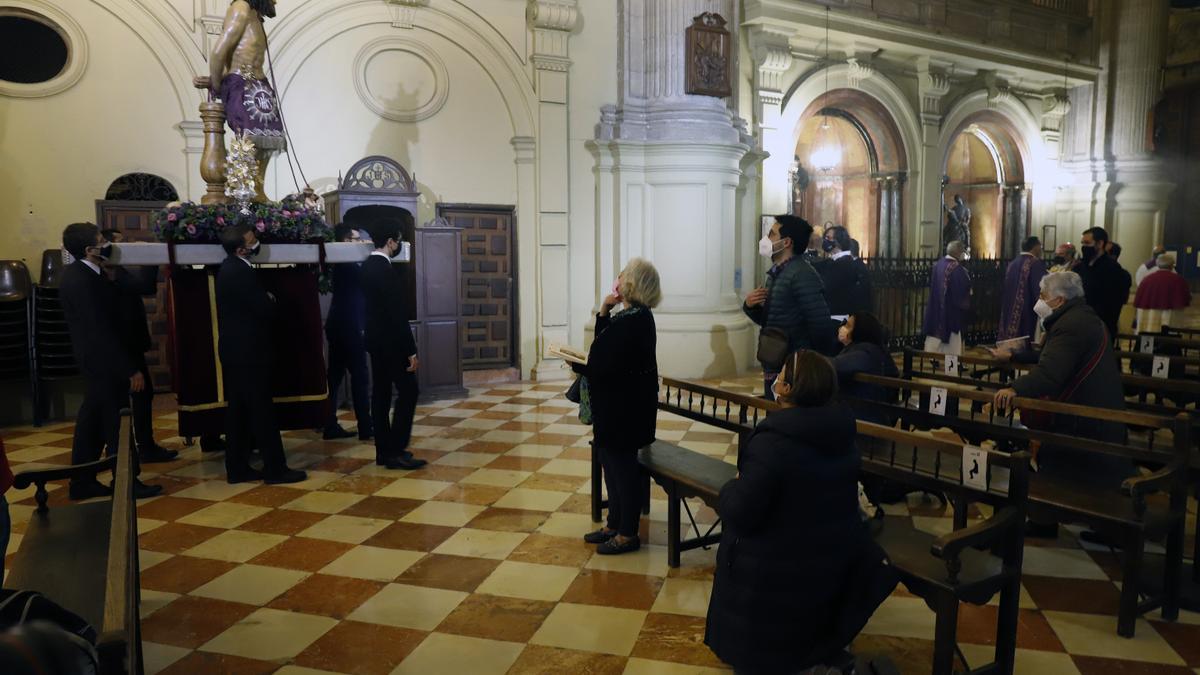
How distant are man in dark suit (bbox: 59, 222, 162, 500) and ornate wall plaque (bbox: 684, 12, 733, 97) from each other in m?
6.41

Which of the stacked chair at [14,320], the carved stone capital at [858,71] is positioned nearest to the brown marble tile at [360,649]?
the stacked chair at [14,320]

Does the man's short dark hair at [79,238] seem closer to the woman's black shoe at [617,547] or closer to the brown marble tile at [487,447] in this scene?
the brown marble tile at [487,447]

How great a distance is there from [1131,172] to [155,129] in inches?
633

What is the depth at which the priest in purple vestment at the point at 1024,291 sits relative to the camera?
27.2ft

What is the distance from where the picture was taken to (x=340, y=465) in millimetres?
5762

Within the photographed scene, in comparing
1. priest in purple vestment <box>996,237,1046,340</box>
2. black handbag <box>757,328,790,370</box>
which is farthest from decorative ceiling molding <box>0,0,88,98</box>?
priest in purple vestment <box>996,237,1046,340</box>

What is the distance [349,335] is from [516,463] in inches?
71.8

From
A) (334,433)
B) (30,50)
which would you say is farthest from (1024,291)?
(30,50)

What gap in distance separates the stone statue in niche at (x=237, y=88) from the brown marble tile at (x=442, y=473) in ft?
7.11

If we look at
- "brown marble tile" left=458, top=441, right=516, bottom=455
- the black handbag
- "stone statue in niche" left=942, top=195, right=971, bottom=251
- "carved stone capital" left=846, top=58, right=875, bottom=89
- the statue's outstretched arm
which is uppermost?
"carved stone capital" left=846, top=58, right=875, bottom=89

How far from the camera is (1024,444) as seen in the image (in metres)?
4.11

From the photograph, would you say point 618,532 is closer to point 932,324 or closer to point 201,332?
point 201,332

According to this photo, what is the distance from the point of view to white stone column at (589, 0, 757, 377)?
30.5 ft

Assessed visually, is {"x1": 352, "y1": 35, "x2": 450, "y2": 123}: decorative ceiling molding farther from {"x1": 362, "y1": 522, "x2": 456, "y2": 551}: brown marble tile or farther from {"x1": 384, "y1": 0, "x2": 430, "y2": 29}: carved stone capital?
{"x1": 362, "y1": 522, "x2": 456, "y2": 551}: brown marble tile
